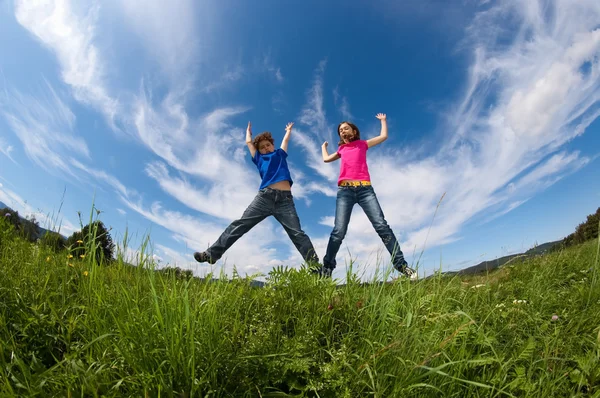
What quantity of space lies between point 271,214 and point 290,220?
0.38m

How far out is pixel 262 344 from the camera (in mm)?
2070

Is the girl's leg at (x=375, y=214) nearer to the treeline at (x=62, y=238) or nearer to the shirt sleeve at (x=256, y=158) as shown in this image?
the shirt sleeve at (x=256, y=158)

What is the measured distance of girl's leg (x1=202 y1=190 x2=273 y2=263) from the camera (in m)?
6.87

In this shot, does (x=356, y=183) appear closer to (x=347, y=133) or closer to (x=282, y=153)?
(x=347, y=133)

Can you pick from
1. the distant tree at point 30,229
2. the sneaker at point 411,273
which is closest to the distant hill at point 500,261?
the sneaker at point 411,273

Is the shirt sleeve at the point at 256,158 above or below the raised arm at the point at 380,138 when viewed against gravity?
below

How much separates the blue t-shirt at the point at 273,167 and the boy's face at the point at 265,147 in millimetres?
199

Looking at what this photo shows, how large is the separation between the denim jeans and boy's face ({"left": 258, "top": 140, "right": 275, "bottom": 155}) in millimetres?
923

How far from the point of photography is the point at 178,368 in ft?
5.69

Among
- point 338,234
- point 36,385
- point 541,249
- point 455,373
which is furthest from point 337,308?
point 541,249

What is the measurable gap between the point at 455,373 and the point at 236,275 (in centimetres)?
155

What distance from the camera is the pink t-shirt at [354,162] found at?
7034 mm

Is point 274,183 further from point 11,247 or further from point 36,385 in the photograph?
point 36,385

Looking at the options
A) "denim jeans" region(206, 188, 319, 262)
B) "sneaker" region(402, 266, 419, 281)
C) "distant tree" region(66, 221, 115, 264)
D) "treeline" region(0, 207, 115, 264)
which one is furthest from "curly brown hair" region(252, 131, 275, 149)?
"sneaker" region(402, 266, 419, 281)
